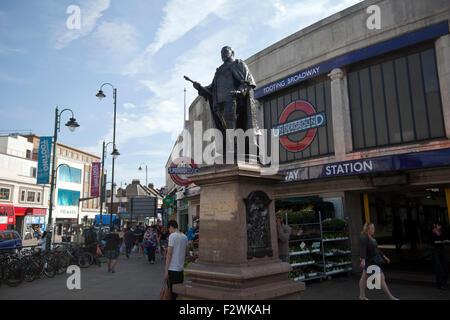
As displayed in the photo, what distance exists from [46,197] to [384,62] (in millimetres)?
47443

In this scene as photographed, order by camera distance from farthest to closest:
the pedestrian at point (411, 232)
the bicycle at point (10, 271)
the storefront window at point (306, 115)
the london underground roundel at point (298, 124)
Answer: the pedestrian at point (411, 232) → the london underground roundel at point (298, 124) → the storefront window at point (306, 115) → the bicycle at point (10, 271)

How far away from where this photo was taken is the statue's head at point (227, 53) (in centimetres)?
654

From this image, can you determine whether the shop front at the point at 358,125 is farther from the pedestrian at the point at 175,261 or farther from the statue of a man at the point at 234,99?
the statue of a man at the point at 234,99

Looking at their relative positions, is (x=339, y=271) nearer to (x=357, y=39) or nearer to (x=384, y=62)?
(x=384, y=62)

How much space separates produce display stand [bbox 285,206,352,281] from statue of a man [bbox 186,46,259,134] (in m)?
5.66

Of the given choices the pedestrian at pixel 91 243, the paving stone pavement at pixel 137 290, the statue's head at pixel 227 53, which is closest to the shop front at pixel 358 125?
the paving stone pavement at pixel 137 290

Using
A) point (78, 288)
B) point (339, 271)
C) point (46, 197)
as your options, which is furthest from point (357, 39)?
point (46, 197)

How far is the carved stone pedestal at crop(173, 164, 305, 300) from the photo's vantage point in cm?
494

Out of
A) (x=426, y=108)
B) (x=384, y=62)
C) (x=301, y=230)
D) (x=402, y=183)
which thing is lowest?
(x=301, y=230)

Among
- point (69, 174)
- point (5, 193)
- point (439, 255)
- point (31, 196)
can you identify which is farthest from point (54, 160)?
point (69, 174)

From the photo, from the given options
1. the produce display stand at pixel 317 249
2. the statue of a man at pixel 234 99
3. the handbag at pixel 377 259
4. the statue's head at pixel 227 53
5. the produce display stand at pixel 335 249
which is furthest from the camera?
the produce display stand at pixel 335 249

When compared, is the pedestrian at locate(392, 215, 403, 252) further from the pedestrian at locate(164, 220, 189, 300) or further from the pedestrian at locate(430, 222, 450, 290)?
the pedestrian at locate(164, 220, 189, 300)

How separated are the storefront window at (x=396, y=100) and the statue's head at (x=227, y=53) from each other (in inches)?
369

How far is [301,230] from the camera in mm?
11156
